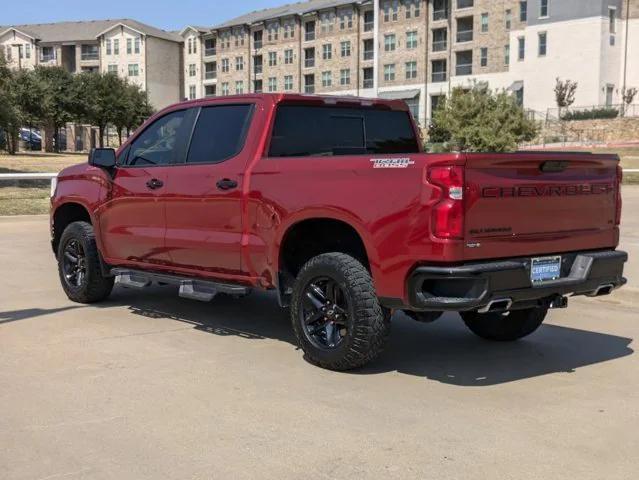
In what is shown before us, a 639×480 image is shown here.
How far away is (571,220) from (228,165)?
2825 millimetres

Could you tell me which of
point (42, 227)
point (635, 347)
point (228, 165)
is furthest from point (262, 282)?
Answer: point (42, 227)

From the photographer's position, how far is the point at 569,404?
17.4 ft

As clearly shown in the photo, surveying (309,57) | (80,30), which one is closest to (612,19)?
(309,57)

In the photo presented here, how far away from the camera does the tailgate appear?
17.3ft

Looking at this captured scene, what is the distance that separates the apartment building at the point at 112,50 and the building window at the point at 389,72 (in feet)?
115

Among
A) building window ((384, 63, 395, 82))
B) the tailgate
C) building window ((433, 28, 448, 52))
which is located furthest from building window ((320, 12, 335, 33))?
the tailgate

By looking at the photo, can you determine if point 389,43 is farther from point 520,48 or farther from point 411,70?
point 520,48

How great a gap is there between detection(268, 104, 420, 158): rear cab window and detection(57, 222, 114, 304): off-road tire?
110 inches

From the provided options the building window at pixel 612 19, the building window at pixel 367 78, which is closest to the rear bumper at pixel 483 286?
the building window at pixel 612 19

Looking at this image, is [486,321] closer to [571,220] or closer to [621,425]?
[571,220]

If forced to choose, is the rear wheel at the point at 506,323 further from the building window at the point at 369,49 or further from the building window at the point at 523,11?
the building window at the point at 369,49

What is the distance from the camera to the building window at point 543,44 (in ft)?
209

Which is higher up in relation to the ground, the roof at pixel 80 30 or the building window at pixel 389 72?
the roof at pixel 80 30

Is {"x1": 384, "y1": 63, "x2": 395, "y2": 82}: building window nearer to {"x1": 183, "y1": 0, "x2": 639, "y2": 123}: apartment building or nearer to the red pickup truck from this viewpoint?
{"x1": 183, "y1": 0, "x2": 639, "y2": 123}: apartment building
